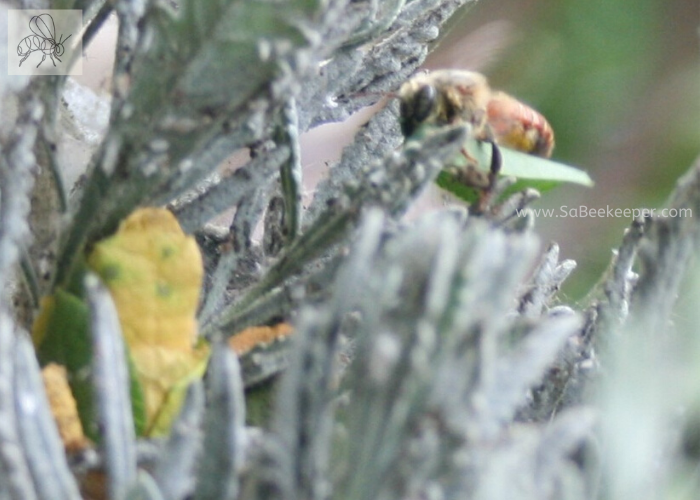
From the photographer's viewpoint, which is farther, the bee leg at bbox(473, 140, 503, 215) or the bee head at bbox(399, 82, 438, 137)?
the bee head at bbox(399, 82, 438, 137)

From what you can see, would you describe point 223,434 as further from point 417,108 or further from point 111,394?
point 417,108

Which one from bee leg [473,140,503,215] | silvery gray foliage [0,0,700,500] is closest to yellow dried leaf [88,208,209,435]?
silvery gray foliage [0,0,700,500]

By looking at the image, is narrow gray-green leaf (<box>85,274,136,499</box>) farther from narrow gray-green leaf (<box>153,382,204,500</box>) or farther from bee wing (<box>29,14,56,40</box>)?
bee wing (<box>29,14,56,40</box>)

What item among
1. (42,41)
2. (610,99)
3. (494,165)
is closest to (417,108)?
(494,165)

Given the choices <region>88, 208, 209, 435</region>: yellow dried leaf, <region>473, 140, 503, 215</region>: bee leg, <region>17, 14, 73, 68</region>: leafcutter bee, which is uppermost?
<region>17, 14, 73, 68</region>: leafcutter bee

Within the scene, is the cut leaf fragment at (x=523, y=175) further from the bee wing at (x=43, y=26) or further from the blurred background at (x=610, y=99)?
the blurred background at (x=610, y=99)

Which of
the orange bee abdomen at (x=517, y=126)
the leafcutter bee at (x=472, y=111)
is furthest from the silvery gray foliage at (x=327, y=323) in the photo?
the orange bee abdomen at (x=517, y=126)

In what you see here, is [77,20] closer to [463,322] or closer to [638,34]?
[463,322]
